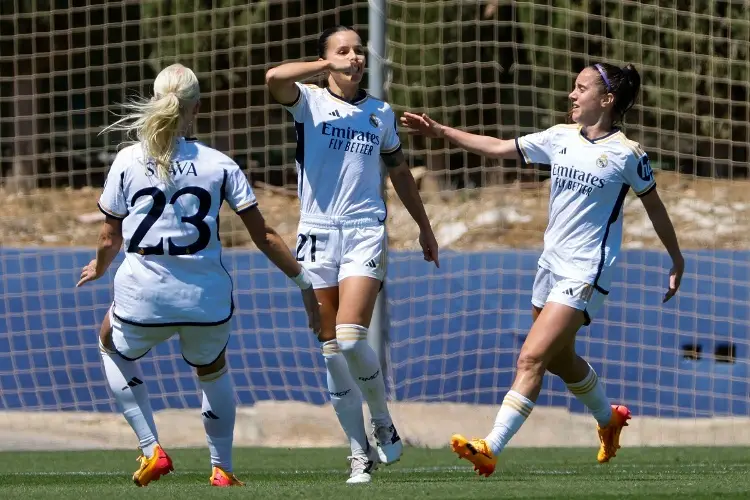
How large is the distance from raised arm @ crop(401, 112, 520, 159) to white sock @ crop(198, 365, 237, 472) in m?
1.55

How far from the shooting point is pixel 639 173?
6602 mm

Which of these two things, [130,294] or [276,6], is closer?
[130,294]

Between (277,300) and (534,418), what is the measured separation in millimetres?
2577

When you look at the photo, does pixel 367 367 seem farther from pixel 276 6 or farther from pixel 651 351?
pixel 276 6

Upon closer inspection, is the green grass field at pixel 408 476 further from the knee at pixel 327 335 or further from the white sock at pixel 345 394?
the knee at pixel 327 335

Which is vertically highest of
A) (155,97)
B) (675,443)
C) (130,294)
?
(155,97)

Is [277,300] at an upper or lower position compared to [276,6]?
lower

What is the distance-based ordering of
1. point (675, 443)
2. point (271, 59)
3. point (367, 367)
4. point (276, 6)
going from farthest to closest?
point (271, 59) → point (276, 6) → point (675, 443) → point (367, 367)

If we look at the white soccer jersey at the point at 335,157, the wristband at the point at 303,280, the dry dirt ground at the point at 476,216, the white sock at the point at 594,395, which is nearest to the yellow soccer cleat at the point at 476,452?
the wristband at the point at 303,280

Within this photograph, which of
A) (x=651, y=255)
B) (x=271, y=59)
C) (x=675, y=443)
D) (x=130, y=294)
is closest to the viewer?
(x=130, y=294)

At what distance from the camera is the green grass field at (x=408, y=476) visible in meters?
5.77

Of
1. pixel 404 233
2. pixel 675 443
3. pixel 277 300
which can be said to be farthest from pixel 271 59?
pixel 675 443

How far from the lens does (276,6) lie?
1511 centimetres

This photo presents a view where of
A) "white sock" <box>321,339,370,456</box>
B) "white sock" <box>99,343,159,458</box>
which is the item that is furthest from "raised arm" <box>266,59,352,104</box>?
"white sock" <box>99,343,159,458</box>
